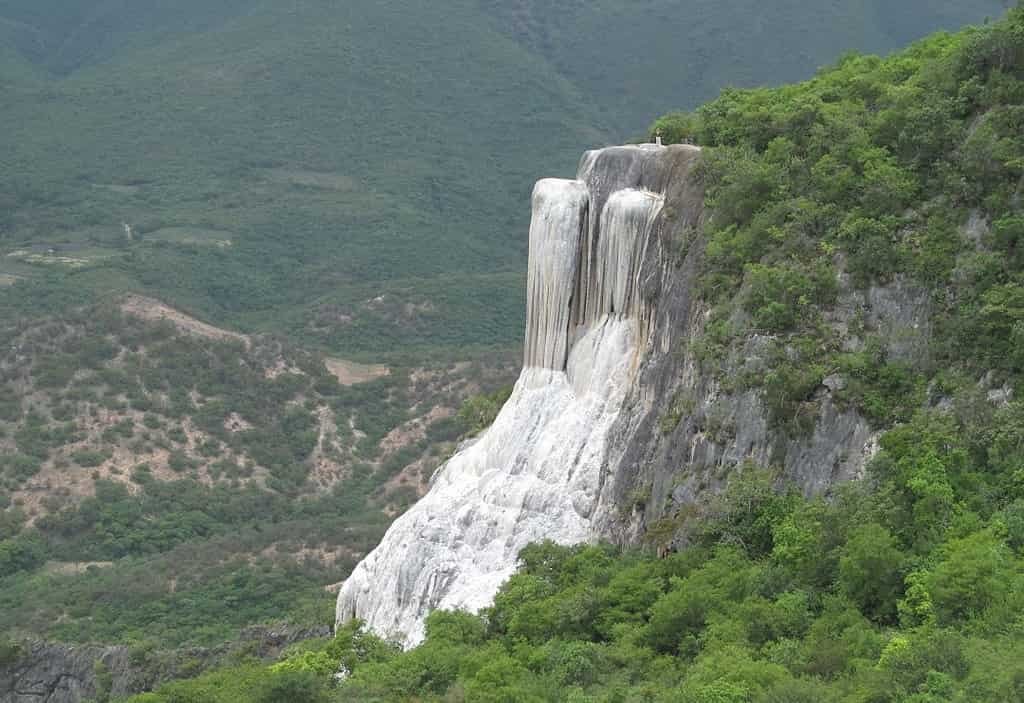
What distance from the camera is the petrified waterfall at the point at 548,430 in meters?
23.9

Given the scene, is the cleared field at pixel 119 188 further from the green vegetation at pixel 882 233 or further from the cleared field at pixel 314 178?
the green vegetation at pixel 882 233

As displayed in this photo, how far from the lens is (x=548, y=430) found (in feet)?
82.0

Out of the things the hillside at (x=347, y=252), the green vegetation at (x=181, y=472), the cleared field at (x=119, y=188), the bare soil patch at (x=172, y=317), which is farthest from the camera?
the cleared field at (x=119, y=188)

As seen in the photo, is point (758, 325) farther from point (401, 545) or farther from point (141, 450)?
point (141, 450)

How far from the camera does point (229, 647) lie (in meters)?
36.2

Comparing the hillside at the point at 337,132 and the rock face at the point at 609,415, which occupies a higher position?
the rock face at the point at 609,415

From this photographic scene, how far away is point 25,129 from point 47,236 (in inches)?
1124

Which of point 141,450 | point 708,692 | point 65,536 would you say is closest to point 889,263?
point 708,692

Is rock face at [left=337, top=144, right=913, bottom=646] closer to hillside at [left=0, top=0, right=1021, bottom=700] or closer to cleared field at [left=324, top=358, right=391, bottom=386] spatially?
hillside at [left=0, top=0, right=1021, bottom=700]

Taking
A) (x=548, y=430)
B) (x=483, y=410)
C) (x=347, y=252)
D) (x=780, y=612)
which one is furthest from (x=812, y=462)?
(x=347, y=252)

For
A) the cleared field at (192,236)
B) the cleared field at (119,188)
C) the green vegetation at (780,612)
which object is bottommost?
the cleared field at (192,236)

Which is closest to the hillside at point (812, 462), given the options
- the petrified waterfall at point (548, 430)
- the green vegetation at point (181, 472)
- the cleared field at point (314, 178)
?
the petrified waterfall at point (548, 430)

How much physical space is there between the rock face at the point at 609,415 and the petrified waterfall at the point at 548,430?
0.03 meters

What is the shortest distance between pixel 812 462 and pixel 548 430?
5651 millimetres
